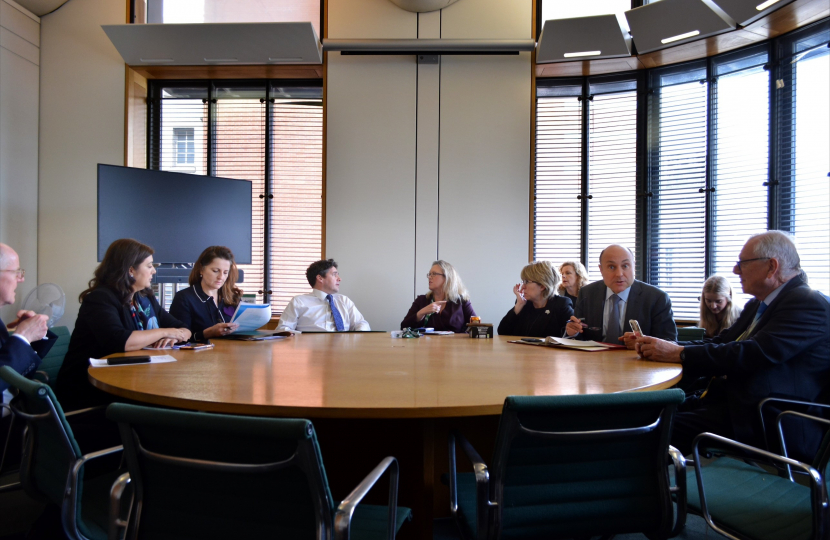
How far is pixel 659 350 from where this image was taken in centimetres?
261

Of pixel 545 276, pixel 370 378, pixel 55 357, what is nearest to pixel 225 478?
pixel 370 378

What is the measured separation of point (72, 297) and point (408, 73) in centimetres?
444

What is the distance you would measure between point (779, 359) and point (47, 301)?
237 inches

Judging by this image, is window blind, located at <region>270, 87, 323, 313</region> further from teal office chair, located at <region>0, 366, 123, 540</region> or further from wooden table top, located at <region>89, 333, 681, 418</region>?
teal office chair, located at <region>0, 366, 123, 540</region>

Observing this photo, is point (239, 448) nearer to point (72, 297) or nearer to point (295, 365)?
point (295, 365)

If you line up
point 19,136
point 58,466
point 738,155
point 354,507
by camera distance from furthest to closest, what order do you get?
point 19,136 → point 738,155 → point 58,466 → point 354,507

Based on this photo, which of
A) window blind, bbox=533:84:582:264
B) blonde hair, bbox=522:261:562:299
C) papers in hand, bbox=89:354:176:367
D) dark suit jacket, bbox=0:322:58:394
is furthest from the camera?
window blind, bbox=533:84:582:264

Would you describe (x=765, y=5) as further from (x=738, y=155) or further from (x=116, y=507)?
(x=116, y=507)

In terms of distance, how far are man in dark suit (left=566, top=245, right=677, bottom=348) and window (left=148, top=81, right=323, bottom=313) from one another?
339cm

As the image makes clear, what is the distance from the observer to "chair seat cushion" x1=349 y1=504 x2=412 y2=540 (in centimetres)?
150

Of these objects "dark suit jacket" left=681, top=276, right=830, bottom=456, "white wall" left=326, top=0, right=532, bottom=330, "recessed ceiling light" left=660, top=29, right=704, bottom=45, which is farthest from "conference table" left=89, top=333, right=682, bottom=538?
"recessed ceiling light" left=660, top=29, right=704, bottom=45

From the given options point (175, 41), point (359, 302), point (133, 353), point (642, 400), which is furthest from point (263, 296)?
point (642, 400)

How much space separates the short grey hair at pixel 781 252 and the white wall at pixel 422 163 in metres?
3.11

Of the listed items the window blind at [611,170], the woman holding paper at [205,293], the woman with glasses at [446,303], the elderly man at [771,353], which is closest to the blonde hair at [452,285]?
the woman with glasses at [446,303]
